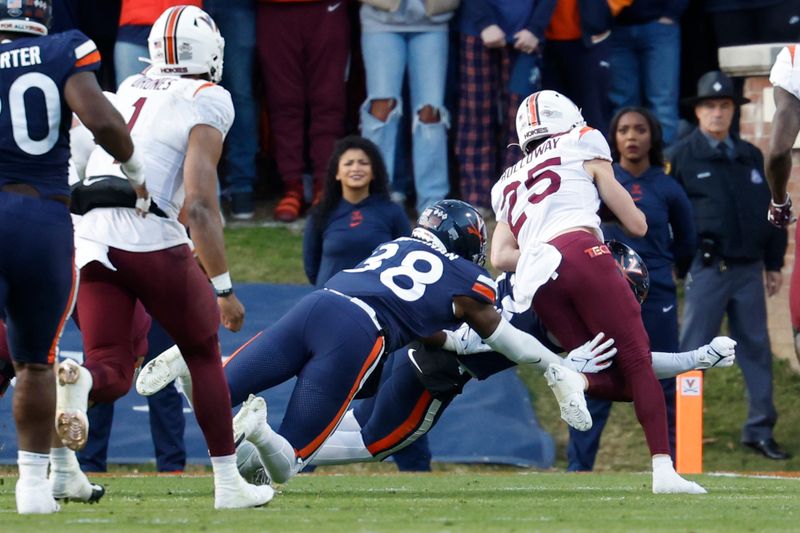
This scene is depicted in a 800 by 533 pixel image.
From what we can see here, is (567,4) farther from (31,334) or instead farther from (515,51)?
(31,334)

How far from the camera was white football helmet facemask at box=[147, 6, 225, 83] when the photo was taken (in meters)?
6.35

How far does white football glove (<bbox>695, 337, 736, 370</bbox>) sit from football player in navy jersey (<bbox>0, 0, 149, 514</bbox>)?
10.5 ft

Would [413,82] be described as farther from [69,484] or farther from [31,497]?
[31,497]

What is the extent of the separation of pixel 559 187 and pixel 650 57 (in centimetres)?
487

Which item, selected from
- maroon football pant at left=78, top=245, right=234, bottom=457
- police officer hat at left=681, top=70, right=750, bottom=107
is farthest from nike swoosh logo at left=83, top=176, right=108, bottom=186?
police officer hat at left=681, top=70, right=750, bottom=107

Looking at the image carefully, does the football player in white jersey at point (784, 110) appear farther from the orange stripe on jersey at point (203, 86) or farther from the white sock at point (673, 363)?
the orange stripe on jersey at point (203, 86)

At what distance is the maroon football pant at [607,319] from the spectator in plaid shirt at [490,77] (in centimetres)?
438

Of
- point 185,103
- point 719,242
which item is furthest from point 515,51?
point 185,103

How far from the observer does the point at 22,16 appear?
5.50m

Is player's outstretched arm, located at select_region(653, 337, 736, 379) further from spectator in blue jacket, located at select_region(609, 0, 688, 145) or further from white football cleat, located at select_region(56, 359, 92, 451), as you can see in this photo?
spectator in blue jacket, located at select_region(609, 0, 688, 145)

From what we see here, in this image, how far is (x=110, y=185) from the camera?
20.6 ft

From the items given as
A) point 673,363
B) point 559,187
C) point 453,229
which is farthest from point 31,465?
point 673,363

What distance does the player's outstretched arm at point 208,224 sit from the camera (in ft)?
19.4

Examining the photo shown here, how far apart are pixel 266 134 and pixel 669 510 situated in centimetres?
782
